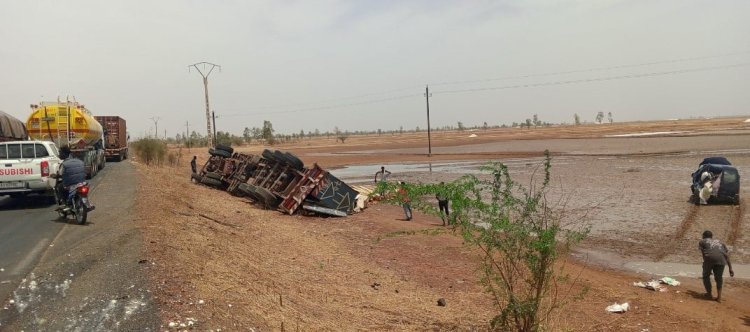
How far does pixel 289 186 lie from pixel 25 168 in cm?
811

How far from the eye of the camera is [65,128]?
2195 cm

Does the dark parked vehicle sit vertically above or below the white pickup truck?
below

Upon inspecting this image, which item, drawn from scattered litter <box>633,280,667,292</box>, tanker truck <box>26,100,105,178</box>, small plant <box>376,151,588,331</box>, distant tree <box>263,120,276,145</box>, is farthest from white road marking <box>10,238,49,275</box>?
distant tree <box>263,120,276,145</box>

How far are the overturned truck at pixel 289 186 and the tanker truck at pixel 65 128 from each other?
19.3 ft

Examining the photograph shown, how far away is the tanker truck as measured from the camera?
2114cm

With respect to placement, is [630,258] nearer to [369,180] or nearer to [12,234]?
[12,234]

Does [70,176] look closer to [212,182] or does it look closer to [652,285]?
[652,285]

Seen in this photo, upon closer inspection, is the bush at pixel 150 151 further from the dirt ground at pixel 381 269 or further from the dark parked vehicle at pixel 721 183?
the dark parked vehicle at pixel 721 183

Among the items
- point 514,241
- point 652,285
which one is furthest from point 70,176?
point 652,285

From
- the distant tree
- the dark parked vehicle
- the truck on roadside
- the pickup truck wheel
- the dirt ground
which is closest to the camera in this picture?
the dirt ground

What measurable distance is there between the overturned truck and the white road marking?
9.10 m

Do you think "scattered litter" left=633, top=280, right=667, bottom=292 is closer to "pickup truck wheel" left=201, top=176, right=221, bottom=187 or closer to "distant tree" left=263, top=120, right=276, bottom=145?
"pickup truck wheel" left=201, top=176, right=221, bottom=187

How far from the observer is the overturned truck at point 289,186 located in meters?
17.8

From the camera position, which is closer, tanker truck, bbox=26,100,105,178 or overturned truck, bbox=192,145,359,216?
overturned truck, bbox=192,145,359,216
